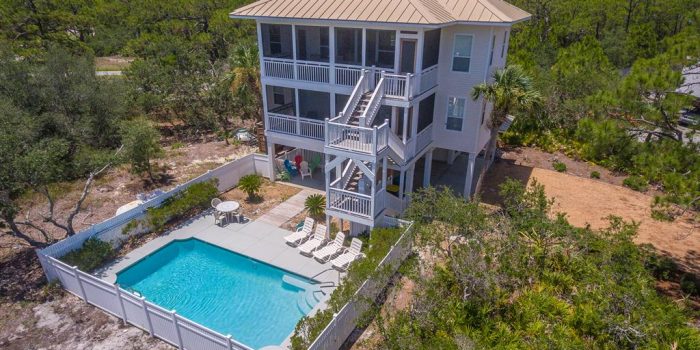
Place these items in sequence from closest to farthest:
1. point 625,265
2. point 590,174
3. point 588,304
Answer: point 588,304 → point 625,265 → point 590,174

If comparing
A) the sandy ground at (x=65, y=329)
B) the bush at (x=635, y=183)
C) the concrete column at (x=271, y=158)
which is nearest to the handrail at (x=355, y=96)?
the concrete column at (x=271, y=158)

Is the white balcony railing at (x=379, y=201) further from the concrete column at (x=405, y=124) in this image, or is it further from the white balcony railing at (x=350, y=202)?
the concrete column at (x=405, y=124)

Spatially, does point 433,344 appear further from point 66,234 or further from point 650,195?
point 650,195

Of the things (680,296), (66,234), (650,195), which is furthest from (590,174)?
(66,234)

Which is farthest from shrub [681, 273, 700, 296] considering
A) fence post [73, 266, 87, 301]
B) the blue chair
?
fence post [73, 266, 87, 301]

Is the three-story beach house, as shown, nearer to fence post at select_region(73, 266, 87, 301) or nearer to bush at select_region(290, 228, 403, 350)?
bush at select_region(290, 228, 403, 350)

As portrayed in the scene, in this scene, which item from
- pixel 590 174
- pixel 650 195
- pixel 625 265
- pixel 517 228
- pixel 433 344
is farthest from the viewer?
pixel 590 174

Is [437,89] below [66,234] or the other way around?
the other way around
